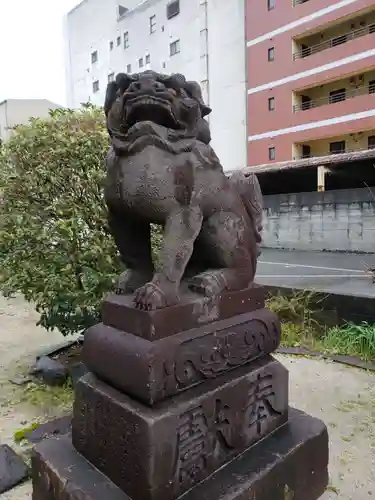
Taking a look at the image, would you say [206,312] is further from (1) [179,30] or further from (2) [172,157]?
(1) [179,30]

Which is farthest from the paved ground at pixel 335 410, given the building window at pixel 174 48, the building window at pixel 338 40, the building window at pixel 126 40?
the building window at pixel 126 40

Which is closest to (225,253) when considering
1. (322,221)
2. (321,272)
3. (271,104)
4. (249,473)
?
(249,473)

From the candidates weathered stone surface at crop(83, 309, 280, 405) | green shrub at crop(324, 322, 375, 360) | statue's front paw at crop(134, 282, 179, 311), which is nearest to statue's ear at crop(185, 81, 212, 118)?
statue's front paw at crop(134, 282, 179, 311)

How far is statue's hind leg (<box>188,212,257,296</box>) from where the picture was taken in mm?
1889

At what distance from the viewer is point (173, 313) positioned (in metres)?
1.67

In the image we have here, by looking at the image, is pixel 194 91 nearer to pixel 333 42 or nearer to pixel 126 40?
pixel 333 42

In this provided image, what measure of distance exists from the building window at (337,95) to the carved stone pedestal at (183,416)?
665 inches

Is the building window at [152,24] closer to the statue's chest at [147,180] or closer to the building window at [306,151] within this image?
the building window at [306,151]

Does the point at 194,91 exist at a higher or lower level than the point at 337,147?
lower

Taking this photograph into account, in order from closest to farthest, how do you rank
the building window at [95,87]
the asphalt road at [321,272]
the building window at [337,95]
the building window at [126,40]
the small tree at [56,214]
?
the small tree at [56,214] < the asphalt road at [321,272] < the building window at [337,95] < the building window at [126,40] < the building window at [95,87]

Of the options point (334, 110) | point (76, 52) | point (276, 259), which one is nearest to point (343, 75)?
point (334, 110)

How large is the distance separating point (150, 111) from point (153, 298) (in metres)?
0.80

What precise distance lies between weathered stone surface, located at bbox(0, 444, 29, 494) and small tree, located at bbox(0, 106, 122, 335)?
1.33 meters

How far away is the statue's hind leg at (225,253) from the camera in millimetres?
1889
